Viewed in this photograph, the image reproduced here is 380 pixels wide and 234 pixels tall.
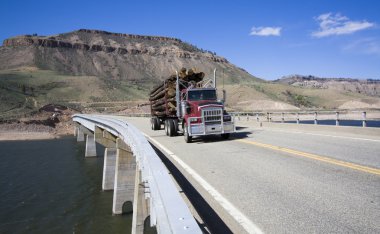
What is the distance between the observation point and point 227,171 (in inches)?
330

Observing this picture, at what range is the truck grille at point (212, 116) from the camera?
15281 millimetres

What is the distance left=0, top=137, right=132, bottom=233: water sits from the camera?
14.4 metres

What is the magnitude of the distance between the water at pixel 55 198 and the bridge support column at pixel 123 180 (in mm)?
684

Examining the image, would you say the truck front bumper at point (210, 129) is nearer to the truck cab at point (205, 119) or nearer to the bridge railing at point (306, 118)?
the truck cab at point (205, 119)

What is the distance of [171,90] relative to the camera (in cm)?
2027

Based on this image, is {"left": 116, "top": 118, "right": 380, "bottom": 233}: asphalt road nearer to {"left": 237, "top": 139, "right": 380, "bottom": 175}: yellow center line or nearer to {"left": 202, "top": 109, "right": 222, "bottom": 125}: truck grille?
{"left": 237, "top": 139, "right": 380, "bottom": 175}: yellow center line

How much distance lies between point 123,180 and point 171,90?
23.5ft

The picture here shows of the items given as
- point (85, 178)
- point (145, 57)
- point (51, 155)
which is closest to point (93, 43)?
point (145, 57)

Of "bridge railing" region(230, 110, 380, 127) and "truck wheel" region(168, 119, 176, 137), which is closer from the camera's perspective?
"bridge railing" region(230, 110, 380, 127)

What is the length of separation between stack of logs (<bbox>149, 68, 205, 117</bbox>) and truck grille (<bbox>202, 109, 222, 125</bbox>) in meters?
3.95

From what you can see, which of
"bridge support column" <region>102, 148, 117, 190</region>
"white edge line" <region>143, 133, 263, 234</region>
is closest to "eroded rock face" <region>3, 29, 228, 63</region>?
"bridge support column" <region>102, 148, 117, 190</region>

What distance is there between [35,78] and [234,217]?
11480 cm

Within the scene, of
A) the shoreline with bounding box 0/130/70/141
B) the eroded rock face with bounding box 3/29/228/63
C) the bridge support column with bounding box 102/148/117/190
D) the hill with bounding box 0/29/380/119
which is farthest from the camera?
the eroded rock face with bounding box 3/29/228/63

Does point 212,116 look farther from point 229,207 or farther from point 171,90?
point 229,207
